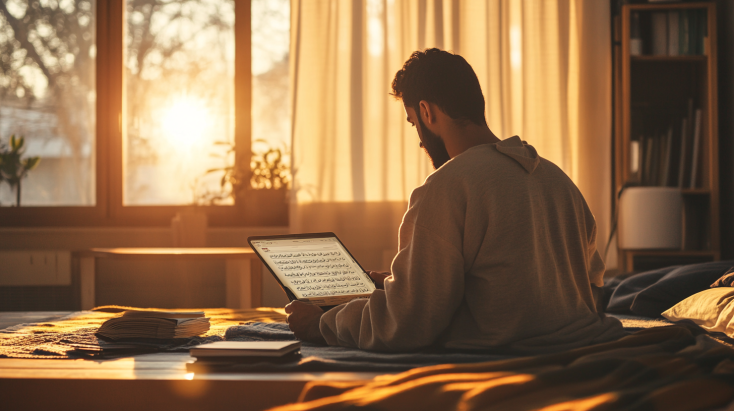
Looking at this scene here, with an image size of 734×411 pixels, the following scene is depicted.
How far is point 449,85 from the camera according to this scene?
1.21 m

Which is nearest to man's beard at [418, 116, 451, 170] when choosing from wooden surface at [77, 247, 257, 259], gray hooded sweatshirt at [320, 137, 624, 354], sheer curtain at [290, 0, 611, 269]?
gray hooded sweatshirt at [320, 137, 624, 354]

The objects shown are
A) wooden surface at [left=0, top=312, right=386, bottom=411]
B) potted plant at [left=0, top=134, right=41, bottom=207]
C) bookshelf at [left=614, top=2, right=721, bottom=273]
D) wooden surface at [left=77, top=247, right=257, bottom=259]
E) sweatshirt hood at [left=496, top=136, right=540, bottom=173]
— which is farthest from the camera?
potted plant at [left=0, top=134, right=41, bottom=207]

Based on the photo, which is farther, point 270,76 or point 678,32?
point 270,76

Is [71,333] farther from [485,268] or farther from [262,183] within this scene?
[262,183]

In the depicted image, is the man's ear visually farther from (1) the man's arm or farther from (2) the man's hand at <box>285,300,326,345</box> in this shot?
(2) the man's hand at <box>285,300,326,345</box>

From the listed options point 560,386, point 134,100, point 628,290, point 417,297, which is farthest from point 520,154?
point 134,100

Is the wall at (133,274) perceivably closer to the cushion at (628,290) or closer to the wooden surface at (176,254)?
the wooden surface at (176,254)

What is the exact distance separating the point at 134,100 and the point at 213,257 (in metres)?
1.39

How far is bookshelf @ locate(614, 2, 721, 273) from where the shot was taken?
2861 millimetres

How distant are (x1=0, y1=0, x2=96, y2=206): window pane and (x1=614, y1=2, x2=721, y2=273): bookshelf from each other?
2.77 meters

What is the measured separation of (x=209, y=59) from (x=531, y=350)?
109 inches

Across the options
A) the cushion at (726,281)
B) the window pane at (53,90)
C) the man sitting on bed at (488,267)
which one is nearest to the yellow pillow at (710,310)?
the cushion at (726,281)

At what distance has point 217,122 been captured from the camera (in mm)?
3369

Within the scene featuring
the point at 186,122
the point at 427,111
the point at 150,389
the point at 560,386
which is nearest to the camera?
the point at 560,386
